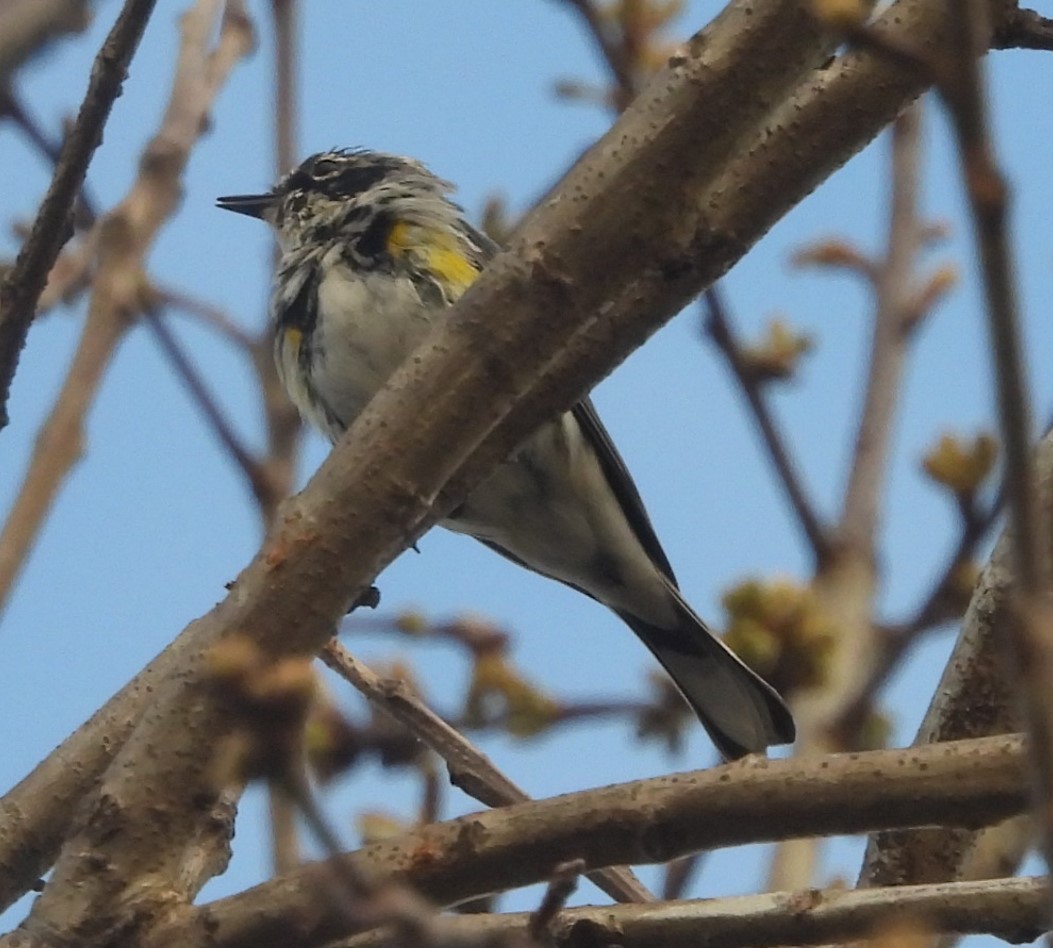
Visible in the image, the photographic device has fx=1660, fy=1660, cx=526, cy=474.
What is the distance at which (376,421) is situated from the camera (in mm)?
2064

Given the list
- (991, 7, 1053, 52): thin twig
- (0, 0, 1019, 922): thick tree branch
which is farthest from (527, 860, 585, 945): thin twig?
(991, 7, 1053, 52): thin twig

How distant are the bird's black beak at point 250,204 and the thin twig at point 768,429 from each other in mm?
3034

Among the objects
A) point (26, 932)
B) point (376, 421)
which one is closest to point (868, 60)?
point (376, 421)

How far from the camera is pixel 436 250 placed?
4539 millimetres

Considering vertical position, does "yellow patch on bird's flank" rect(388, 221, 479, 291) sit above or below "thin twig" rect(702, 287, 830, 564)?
above

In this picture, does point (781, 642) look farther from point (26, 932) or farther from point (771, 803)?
point (26, 932)

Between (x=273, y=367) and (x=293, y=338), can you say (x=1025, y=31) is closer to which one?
(x=273, y=367)

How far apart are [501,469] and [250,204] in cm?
179

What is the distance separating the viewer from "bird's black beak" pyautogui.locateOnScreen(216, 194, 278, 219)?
5.52 meters

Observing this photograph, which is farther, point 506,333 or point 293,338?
point 293,338

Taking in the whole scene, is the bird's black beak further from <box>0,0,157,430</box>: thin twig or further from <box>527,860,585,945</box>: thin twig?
<box>527,860,585,945</box>: thin twig

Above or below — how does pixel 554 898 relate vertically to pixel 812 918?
below

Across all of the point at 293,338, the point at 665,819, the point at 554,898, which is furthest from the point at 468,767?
the point at 293,338

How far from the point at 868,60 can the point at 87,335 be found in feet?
3.69
